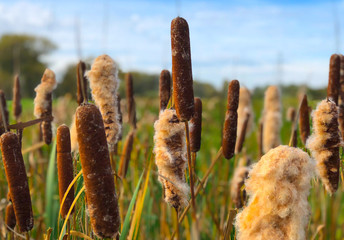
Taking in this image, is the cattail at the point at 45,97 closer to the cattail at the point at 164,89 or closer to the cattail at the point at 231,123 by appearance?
the cattail at the point at 164,89

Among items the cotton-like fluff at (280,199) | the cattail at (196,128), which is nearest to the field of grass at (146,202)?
the cattail at (196,128)

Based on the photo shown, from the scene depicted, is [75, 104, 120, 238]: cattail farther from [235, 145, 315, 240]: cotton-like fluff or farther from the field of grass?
[235, 145, 315, 240]: cotton-like fluff

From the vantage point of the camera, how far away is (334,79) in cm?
220

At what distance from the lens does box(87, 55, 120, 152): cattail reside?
2.08 metres

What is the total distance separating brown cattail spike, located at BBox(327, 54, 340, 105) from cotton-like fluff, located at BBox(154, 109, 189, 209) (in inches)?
35.4

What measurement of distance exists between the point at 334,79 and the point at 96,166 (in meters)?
1.49

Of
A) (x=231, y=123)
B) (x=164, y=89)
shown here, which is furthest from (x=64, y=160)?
(x=231, y=123)

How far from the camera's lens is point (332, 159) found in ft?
6.14

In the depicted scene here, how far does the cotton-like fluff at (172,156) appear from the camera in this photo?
176cm

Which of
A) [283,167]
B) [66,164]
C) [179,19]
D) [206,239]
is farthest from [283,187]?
[206,239]

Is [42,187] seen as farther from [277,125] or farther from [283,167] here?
[283,167]

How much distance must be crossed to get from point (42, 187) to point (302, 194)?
3.24 metres

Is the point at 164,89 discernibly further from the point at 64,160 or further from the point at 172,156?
the point at 64,160

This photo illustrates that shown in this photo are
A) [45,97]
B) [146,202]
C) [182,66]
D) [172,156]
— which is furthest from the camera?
[146,202]
